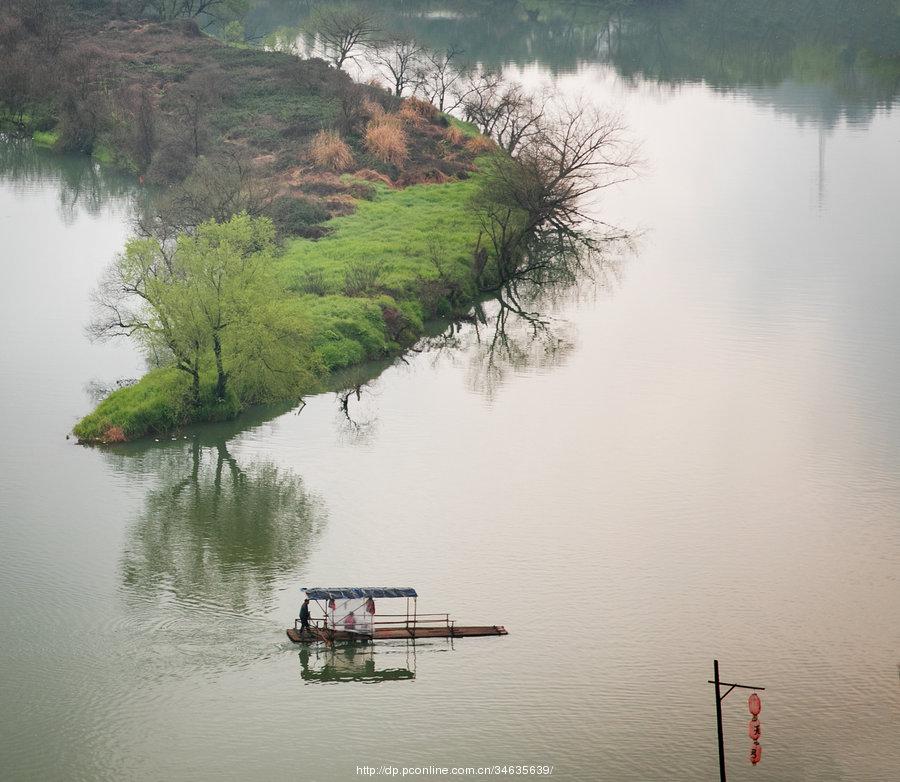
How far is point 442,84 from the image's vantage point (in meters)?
122

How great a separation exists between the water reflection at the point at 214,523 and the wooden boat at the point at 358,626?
2860 millimetres

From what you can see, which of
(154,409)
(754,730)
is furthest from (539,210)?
(754,730)

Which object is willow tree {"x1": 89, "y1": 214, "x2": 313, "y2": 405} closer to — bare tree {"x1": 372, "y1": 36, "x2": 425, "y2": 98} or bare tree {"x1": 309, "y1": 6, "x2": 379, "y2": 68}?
bare tree {"x1": 372, "y1": 36, "x2": 425, "y2": 98}

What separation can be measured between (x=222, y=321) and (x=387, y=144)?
44923mm

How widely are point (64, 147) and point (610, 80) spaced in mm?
54268

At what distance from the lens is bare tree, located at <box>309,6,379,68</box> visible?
443ft

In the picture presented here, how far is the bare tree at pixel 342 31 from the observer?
135 metres

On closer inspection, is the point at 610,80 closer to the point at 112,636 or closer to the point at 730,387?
the point at 730,387

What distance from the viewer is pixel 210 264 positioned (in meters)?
A: 61.7

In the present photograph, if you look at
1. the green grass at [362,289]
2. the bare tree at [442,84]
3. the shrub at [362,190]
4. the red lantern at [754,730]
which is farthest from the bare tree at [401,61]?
the red lantern at [754,730]

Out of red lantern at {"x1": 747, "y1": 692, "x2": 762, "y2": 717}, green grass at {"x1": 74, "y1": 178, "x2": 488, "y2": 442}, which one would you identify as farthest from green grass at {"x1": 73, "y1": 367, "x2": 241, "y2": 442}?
red lantern at {"x1": 747, "y1": 692, "x2": 762, "y2": 717}

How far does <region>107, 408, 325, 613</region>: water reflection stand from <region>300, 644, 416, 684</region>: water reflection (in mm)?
3605

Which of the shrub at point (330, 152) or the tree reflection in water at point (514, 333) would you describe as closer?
the tree reflection in water at point (514, 333)

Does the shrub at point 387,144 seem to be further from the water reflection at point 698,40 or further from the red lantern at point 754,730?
the red lantern at point 754,730
